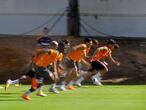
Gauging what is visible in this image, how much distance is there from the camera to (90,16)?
39.8 meters

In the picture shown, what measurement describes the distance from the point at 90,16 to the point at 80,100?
64.6 ft

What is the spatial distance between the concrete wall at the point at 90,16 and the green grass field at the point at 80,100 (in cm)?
1557

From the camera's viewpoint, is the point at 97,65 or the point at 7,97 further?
the point at 97,65

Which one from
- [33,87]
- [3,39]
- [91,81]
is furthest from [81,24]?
[33,87]

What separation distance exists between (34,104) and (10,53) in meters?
17.6

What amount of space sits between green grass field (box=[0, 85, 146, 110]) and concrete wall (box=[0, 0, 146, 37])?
15571 mm

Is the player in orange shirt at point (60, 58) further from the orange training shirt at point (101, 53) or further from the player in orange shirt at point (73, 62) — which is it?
the orange training shirt at point (101, 53)

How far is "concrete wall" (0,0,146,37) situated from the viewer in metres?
39.6

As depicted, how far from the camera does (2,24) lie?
1587 inches

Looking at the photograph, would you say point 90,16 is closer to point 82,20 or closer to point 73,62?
point 82,20

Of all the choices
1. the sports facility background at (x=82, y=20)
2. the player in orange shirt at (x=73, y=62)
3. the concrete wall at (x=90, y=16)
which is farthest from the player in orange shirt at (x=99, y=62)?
the concrete wall at (x=90, y=16)

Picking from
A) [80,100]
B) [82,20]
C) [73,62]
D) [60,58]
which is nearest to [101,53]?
[73,62]

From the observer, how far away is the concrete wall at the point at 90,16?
130 feet

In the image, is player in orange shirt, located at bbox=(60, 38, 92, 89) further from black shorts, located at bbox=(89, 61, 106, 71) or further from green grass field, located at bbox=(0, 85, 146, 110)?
black shorts, located at bbox=(89, 61, 106, 71)
